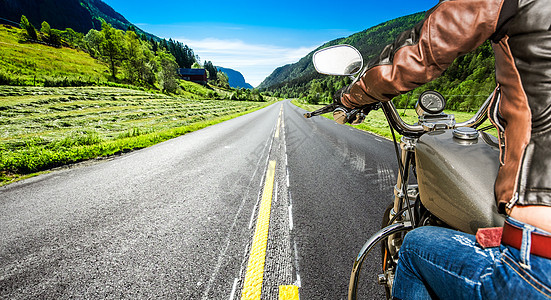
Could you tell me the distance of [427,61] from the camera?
91 centimetres

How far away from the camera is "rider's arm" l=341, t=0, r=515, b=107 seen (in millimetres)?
727

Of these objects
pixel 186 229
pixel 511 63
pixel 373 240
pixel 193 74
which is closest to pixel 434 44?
pixel 511 63

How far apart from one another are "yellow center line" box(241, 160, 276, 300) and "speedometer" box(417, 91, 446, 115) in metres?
1.83

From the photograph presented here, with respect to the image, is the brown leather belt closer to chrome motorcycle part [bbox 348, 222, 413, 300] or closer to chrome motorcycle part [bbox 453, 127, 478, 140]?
chrome motorcycle part [bbox 453, 127, 478, 140]

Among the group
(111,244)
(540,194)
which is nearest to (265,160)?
(111,244)

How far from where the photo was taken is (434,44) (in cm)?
87

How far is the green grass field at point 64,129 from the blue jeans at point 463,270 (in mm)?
6510

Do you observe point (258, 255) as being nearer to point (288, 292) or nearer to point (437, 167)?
point (288, 292)

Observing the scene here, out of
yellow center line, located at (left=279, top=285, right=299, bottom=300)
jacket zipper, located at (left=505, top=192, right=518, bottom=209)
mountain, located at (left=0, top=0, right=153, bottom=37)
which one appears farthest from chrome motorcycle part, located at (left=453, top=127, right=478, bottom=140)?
mountain, located at (left=0, top=0, right=153, bottom=37)

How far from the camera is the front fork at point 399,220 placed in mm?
1436

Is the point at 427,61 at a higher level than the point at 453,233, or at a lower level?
higher

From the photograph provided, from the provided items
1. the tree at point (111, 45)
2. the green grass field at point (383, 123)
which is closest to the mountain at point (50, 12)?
the tree at point (111, 45)

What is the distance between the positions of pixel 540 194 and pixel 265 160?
5.22 meters

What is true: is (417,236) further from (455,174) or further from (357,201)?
(357,201)
